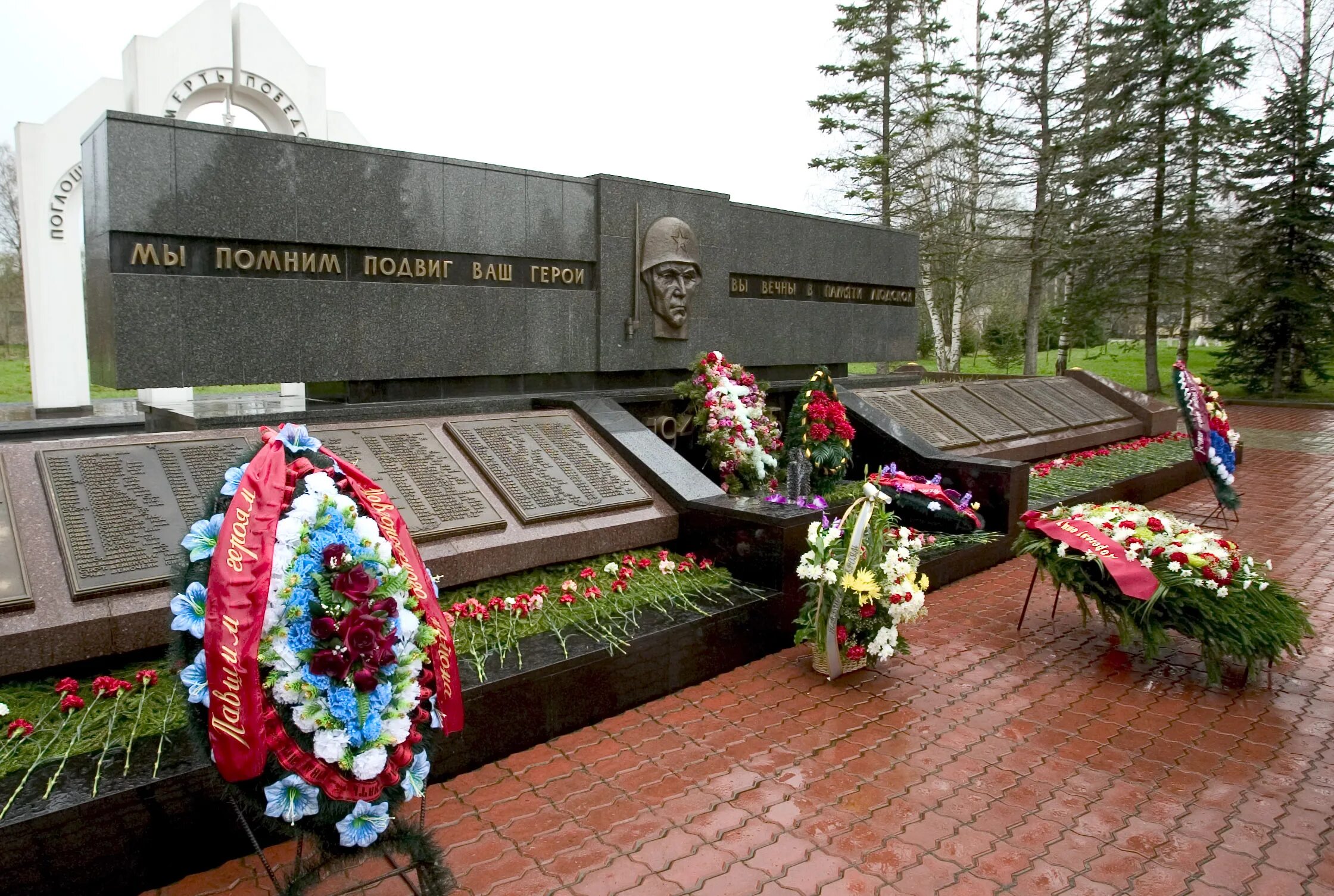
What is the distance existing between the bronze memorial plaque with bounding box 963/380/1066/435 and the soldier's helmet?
Result: 15.4 ft

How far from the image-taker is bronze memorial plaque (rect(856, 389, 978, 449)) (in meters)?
8.67

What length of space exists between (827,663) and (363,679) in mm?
2887

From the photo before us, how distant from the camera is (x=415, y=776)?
2.39m

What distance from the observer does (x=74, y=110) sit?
1147 cm

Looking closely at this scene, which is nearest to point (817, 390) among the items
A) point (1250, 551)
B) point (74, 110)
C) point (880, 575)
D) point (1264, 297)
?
point (880, 575)

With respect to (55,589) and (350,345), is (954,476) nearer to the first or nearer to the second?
(350,345)

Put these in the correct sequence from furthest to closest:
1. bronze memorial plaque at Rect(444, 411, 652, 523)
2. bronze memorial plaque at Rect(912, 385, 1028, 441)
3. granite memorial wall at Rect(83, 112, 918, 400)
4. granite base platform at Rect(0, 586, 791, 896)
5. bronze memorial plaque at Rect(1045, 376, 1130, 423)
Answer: bronze memorial plaque at Rect(1045, 376, 1130, 423), bronze memorial plaque at Rect(912, 385, 1028, 441), bronze memorial plaque at Rect(444, 411, 652, 523), granite memorial wall at Rect(83, 112, 918, 400), granite base platform at Rect(0, 586, 791, 896)

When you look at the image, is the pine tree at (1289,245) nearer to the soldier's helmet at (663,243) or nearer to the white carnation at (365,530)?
the soldier's helmet at (663,243)

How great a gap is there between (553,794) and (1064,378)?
11612mm

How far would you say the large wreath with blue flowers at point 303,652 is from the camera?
2105 mm

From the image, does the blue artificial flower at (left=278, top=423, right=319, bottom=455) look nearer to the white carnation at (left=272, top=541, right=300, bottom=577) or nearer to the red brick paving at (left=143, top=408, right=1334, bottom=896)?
the white carnation at (left=272, top=541, right=300, bottom=577)

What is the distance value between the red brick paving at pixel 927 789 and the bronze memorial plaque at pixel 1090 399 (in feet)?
23.9

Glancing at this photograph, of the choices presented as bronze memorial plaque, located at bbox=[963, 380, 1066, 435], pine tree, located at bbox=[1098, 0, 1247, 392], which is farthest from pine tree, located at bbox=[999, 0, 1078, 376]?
bronze memorial plaque, located at bbox=[963, 380, 1066, 435]

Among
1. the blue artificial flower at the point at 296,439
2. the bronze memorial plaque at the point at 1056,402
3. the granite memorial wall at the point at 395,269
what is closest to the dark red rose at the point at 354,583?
the blue artificial flower at the point at 296,439
